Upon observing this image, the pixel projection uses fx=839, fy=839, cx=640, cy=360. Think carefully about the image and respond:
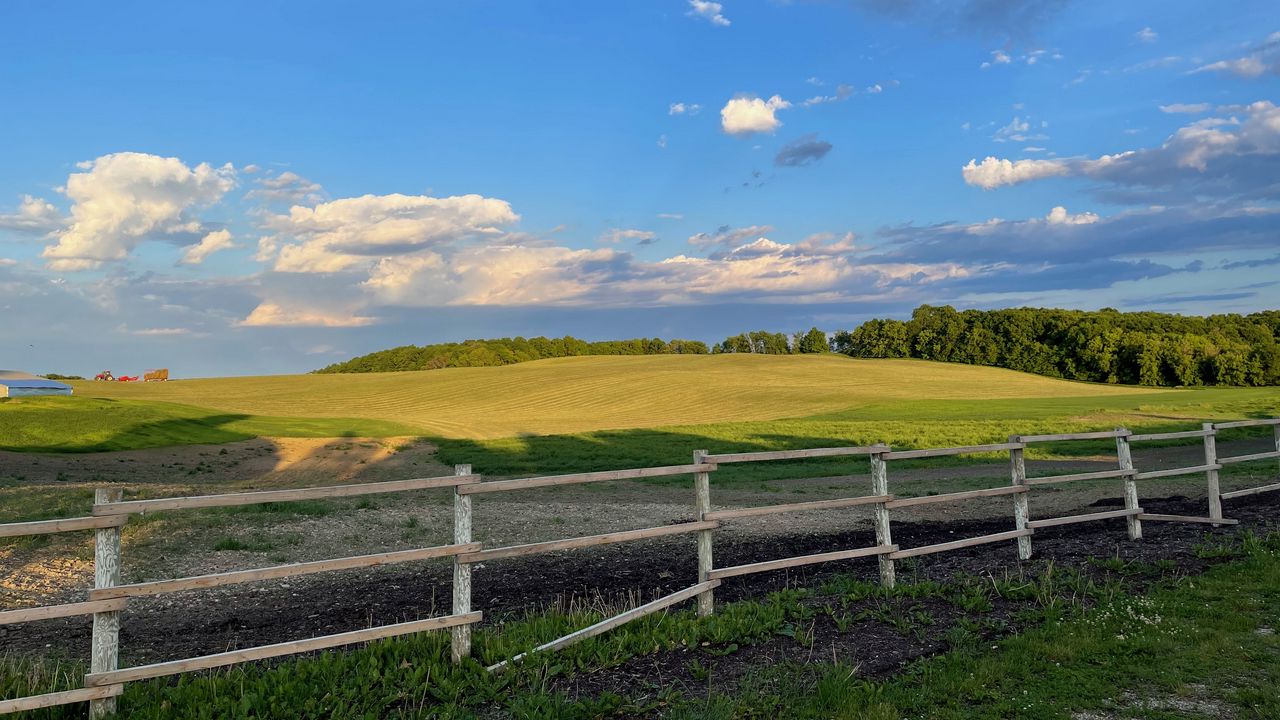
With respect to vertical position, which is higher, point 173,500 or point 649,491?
point 173,500

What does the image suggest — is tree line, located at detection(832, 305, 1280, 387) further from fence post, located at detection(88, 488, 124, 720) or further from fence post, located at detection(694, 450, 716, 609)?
fence post, located at detection(88, 488, 124, 720)

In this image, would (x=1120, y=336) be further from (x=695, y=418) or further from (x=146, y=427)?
(x=146, y=427)

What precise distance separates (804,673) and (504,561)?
590 centimetres

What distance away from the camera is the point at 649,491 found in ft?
72.6

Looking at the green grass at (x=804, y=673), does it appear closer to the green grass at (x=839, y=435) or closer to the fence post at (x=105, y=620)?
the fence post at (x=105, y=620)

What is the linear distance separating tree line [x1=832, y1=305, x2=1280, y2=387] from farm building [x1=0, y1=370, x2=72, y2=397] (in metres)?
85.1

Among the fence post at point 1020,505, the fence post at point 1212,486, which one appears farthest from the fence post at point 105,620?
the fence post at point 1212,486

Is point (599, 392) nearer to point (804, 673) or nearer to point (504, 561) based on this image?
point (504, 561)

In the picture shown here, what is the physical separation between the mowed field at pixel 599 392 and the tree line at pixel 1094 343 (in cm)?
1245

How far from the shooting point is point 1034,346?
309 ft

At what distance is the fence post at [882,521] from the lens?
9.30 m

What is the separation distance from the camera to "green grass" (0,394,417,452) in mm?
29516

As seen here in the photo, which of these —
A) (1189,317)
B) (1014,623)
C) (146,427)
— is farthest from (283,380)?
(1189,317)

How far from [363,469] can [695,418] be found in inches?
937
